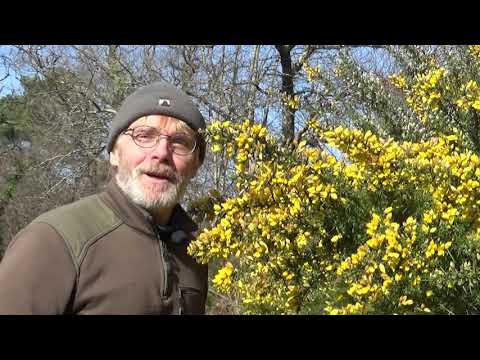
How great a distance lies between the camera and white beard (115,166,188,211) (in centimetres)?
201

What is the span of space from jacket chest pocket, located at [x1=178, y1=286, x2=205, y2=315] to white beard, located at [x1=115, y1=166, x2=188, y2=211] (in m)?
0.33

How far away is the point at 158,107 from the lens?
208cm

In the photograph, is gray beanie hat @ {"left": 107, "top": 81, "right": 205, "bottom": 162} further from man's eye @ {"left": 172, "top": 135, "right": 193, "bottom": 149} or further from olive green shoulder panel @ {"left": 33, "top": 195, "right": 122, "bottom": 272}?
olive green shoulder panel @ {"left": 33, "top": 195, "right": 122, "bottom": 272}

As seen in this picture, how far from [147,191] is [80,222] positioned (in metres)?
0.31

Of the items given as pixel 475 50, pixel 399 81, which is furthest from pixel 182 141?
pixel 475 50

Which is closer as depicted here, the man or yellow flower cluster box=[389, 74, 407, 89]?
the man

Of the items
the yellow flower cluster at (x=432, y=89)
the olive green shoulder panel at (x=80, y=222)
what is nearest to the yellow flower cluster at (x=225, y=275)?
the olive green shoulder panel at (x=80, y=222)

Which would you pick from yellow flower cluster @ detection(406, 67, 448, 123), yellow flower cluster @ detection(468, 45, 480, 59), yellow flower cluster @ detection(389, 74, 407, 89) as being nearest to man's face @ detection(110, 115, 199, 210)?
yellow flower cluster @ detection(406, 67, 448, 123)

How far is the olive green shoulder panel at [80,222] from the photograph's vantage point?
1702mm

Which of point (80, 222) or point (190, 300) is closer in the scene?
point (80, 222)

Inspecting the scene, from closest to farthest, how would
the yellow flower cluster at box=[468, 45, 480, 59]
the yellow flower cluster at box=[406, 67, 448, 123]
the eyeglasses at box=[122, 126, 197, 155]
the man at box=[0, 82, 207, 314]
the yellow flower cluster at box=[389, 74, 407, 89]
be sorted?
the man at box=[0, 82, 207, 314] → the eyeglasses at box=[122, 126, 197, 155] → the yellow flower cluster at box=[406, 67, 448, 123] → the yellow flower cluster at box=[468, 45, 480, 59] → the yellow flower cluster at box=[389, 74, 407, 89]

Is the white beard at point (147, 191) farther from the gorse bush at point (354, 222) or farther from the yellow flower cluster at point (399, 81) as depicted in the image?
the yellow flower cluster at point (399, 81)

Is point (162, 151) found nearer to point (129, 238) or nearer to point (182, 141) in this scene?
point (182, 141)
